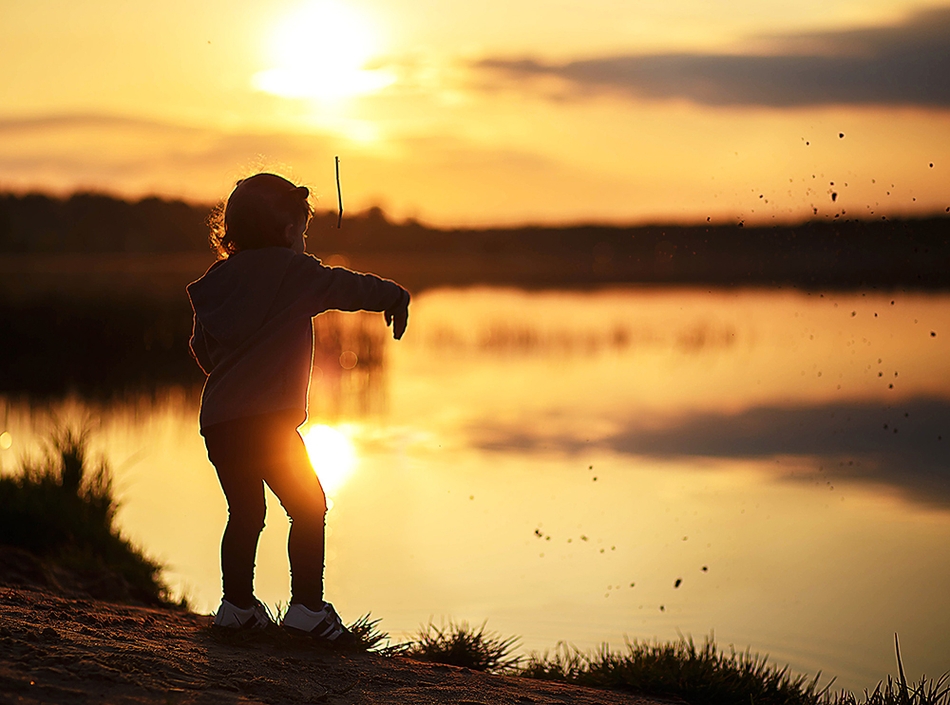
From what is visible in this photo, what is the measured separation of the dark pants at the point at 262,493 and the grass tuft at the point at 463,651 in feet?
2.64

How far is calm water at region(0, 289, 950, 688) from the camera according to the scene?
21.9 ft

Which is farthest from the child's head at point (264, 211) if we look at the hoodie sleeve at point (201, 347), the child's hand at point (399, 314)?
the child's hand at point (399, 314)

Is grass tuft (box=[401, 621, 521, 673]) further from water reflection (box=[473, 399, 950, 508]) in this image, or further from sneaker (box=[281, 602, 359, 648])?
water reflection (box=[473, 399, 950, 508])

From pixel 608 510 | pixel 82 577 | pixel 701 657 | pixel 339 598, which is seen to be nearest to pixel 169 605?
pixel 82 577

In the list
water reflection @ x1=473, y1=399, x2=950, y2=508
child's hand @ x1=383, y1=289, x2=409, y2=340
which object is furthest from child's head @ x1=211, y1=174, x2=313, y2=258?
water reflection @ x1=473, y1=399, x2=950, y2=508

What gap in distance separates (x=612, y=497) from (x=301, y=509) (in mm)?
5410

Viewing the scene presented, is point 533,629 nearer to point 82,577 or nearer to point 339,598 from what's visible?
point 339,598

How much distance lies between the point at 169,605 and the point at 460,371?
1245cm

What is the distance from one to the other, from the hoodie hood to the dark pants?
35 cm

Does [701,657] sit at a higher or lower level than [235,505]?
lower

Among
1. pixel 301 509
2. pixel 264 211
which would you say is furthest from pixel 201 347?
pixel 301 509

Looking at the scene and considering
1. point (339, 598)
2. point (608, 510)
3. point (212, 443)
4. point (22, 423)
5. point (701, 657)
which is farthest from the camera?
point (22, 423)

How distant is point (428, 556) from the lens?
→ 746cm

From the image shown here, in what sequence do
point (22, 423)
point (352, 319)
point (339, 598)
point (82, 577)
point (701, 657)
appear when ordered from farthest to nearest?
1. point (352, 319)
2. point (22, 423)
3. point (339, 598)
4. point (82, 577)
5. point (701, 657)
